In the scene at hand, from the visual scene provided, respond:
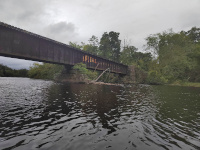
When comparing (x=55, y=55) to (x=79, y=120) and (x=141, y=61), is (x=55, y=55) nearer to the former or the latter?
(x=79, y=120)

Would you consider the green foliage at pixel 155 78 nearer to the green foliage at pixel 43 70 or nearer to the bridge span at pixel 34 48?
the bridge span at pixel 34 48

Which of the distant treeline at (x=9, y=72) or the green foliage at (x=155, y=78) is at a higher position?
the distant treeline at (x=9, y=72)

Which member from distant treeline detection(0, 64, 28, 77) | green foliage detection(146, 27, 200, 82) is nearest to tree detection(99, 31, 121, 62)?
green foliage detection(146, 27, 200, 82)

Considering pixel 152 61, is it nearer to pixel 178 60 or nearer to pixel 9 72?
pixel 178 60

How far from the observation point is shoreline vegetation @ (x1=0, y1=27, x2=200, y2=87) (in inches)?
2071

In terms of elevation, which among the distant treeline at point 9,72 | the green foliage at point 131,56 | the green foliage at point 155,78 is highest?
the green foliage at point 131,56

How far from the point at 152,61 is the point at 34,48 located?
5984cm

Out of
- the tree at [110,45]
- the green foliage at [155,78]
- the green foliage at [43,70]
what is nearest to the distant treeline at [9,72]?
the green foliage at [43,70]

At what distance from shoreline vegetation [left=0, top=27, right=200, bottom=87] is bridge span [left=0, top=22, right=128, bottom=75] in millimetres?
3801

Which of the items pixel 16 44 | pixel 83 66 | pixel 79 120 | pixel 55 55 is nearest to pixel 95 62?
pixel 83 66

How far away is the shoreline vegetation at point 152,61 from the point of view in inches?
2071

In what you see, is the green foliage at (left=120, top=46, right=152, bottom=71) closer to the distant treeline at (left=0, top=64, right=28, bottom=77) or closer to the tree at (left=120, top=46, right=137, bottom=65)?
the tree at (left=120, top=46, right=137, bottom=65)

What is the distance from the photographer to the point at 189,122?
6922mm

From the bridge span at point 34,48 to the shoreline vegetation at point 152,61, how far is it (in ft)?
12.5
